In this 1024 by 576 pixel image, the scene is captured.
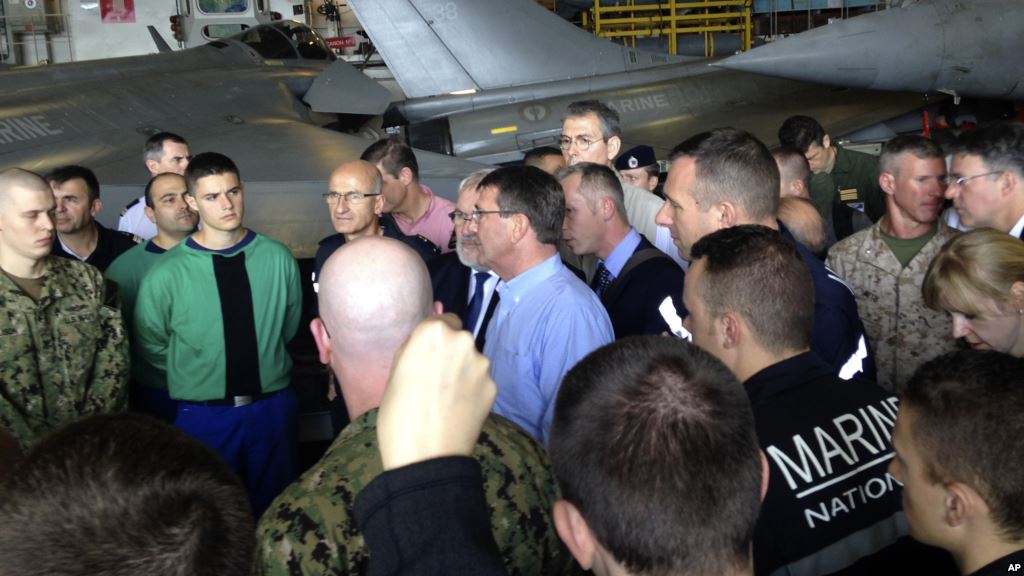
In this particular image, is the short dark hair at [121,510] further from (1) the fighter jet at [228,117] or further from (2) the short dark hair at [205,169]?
(1) the fighter jet at [228,117]

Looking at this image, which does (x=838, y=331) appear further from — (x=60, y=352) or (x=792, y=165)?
(x=60, y=352)

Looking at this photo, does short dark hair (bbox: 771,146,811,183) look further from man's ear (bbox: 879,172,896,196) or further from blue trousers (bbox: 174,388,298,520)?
blue trousers (bbox: 174,388,298,520)

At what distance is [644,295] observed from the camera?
273 cm

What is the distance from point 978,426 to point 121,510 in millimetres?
1232

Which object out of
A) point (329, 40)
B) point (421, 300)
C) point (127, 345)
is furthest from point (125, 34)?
point (421, 300)

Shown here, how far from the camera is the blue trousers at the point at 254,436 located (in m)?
3.11

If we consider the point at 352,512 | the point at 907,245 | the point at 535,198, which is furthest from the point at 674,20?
the point at 352,512

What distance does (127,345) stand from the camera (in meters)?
2.85

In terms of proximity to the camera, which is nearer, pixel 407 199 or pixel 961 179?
pixel 961 179

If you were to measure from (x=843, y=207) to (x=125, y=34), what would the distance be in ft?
56.0

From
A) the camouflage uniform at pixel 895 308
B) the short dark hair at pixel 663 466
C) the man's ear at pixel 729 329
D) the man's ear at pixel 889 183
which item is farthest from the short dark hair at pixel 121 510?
the man's ear at pixel 889 183

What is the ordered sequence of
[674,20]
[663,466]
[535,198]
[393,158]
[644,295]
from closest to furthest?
[663,466], [535,198], [644,295], [393,158], [674,20]

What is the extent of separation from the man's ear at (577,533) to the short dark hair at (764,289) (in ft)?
3.10

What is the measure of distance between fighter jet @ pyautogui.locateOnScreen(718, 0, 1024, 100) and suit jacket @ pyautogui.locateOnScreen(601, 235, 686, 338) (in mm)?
6314
